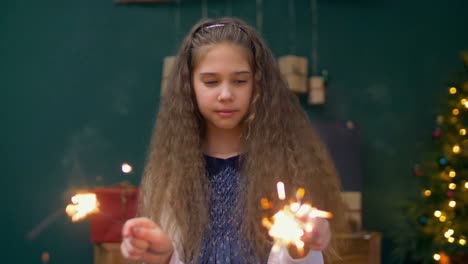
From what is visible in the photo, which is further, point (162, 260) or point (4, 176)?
point (4, 176)

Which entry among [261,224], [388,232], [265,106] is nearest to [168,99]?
[265,106]

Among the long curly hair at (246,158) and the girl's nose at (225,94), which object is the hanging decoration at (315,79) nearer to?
the long curly hair at (246,158)

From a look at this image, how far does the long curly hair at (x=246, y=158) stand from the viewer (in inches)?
41.9

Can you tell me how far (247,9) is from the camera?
9.28ft

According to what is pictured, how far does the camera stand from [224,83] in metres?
1.02

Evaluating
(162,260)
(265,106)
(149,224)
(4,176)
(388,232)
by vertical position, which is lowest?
(388,232)

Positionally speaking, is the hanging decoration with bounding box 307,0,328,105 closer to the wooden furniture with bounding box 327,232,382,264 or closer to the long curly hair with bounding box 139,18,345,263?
the wooden furniture with bounding box 327,232,382,264

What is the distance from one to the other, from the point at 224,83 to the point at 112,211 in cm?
142

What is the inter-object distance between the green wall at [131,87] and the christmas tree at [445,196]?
0.87 feet

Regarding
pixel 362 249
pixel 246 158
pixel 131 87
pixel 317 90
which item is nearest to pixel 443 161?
pixel 362 249

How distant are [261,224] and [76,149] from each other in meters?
1.90

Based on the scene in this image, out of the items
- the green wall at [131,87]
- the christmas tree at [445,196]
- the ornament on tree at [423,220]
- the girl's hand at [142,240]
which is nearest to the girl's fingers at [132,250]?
the girl's hand at [142,240]

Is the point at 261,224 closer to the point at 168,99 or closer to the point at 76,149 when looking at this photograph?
the point at 168,99

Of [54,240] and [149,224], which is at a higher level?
[149,224]
